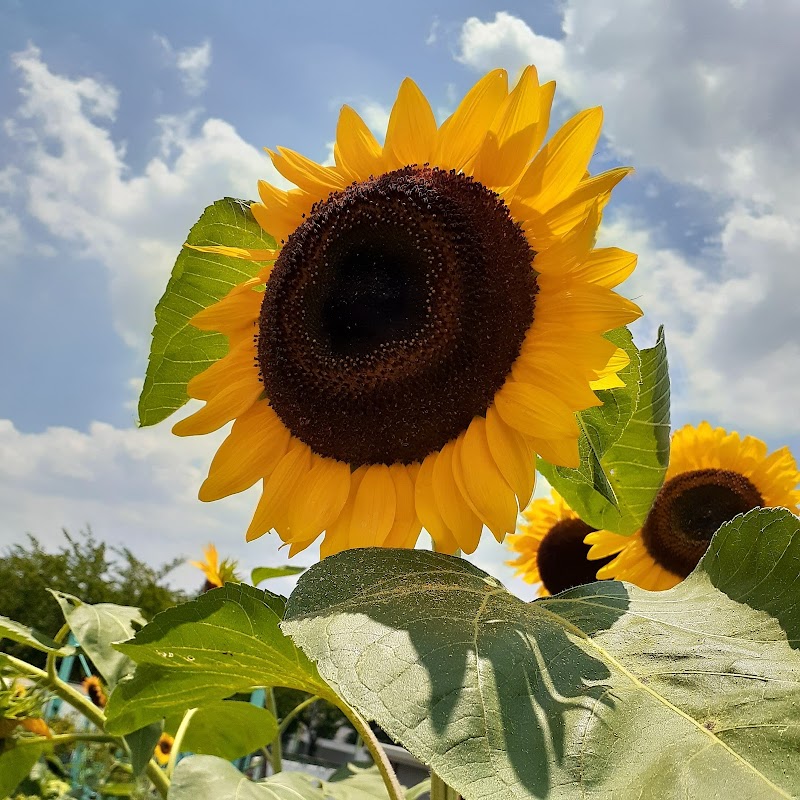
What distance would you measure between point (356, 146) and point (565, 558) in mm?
2031

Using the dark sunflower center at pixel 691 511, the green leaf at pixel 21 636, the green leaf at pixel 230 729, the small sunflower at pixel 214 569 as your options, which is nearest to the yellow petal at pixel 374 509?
the green leaf at pixel 230 729

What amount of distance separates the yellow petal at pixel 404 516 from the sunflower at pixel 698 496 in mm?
1580

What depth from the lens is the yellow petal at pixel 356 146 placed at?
1.36 metres

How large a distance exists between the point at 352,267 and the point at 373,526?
0.43m

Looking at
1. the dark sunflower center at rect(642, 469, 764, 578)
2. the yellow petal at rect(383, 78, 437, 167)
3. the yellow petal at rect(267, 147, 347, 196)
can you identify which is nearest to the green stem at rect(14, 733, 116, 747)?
the yellow petal at rect(267, 147, 347, 196)

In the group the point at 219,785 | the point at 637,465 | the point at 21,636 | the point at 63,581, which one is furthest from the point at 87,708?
the point at 63,581

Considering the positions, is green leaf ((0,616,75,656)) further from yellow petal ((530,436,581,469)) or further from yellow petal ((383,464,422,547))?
A: yellow petal ((530,436,581,469))

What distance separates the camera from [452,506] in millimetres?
1220

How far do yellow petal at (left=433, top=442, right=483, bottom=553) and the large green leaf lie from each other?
189 mm

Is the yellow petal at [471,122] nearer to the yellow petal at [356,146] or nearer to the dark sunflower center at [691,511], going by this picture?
the yellow petal at [356,146]

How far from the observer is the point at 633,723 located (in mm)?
702

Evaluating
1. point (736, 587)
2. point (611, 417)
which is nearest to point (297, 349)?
point (611, 417)

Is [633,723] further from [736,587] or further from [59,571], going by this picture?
[59,571]

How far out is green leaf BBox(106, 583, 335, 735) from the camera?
1.11 m
